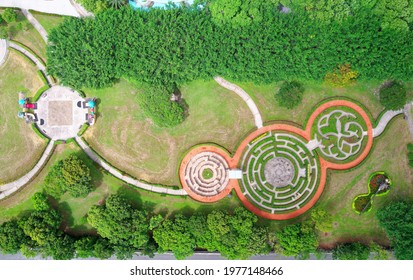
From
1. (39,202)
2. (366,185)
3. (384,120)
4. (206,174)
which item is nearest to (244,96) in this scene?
(206,174)

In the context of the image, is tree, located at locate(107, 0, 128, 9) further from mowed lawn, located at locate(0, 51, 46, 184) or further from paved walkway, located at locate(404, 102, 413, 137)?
paved walkway, located at locate(404, 102, 413, 137)

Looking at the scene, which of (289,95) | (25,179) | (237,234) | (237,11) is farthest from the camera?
(25,179)

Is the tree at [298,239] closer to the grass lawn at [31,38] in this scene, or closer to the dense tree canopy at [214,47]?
the dense tree canopy at [214,47]

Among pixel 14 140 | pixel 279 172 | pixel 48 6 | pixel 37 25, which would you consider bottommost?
pixel 279 172

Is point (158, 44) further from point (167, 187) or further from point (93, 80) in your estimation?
point (167, 187)

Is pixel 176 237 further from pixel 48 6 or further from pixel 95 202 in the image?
pixel 48 6

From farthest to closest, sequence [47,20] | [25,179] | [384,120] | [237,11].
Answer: [47,20]
[25,179]
[384,120]
[237,11]
